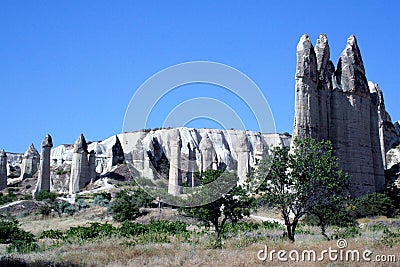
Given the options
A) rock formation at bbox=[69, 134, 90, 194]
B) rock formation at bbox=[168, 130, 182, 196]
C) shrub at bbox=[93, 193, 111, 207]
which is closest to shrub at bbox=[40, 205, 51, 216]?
shrub at bbox=[93, 193, 111, 207]

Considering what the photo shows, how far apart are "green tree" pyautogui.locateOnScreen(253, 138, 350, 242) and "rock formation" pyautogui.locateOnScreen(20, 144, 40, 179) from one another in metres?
65.1

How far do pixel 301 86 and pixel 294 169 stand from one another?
1822cm

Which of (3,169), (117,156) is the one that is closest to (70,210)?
(3,169)

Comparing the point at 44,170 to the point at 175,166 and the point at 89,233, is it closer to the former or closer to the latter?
the point at 175,166

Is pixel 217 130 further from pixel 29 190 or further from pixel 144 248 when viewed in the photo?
pixel 144 248

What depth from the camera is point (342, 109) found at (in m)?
38.7

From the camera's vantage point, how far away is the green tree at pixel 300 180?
60.5 feet

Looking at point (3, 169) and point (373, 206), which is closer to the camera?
point (373, 206)

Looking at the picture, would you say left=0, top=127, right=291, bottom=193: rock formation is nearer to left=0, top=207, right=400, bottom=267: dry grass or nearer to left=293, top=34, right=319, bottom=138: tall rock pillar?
left=293, top=34, right=319, bottom=138: tall rock pillar

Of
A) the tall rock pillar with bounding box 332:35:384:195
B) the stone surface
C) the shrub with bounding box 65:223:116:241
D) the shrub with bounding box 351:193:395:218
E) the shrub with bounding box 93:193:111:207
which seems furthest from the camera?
the stone surface

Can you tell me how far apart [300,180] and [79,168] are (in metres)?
42.5

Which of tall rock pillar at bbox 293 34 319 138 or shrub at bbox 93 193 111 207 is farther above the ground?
tall rock pillar at bbox 293 34 319 138

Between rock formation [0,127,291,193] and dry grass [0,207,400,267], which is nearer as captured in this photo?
dry grass [0,207,400,267]

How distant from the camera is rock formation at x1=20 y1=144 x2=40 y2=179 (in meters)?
78.7
